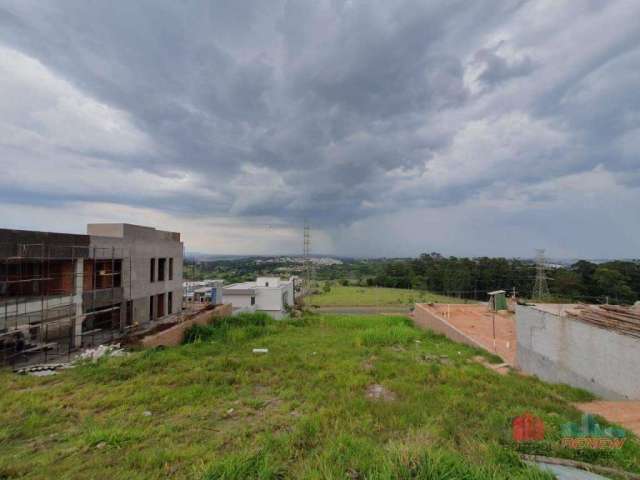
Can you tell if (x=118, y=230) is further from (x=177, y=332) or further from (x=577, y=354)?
(x=577, y=354)

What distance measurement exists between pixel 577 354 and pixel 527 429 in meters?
4.53

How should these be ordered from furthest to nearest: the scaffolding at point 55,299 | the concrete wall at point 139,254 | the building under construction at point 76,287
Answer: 1. the concrete wall at point 139,254
2. the building under construction at point 76,287
3. the scaffolding at point 55,299

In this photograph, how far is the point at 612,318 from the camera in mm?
7531

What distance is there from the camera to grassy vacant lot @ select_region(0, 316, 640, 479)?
12.1ft

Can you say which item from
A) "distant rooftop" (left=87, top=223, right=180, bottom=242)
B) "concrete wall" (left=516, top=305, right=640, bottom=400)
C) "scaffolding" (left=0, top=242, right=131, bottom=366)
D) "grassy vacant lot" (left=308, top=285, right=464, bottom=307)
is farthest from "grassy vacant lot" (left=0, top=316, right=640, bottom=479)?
"grassy vacant lot" (left=308, top=285, right=464, bottom=307)

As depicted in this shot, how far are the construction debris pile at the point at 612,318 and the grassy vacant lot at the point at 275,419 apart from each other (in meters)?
1.74

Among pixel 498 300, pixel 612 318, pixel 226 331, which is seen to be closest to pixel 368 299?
pixel 498 300

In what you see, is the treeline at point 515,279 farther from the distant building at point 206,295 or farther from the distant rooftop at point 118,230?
the distant building at point 206,295

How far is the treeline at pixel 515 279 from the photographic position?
31.1 metres

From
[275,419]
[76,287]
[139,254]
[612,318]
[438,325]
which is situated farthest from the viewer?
[438,325]

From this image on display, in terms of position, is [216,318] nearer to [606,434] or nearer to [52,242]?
[52,242]

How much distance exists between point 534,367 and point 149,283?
1711cm

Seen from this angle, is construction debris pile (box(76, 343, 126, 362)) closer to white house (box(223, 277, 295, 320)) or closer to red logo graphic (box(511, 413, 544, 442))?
red logo graphic (box(511, 413, 544, 442))

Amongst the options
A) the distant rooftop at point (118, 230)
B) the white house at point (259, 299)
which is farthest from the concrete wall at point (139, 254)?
the white house at point (259, 299)
